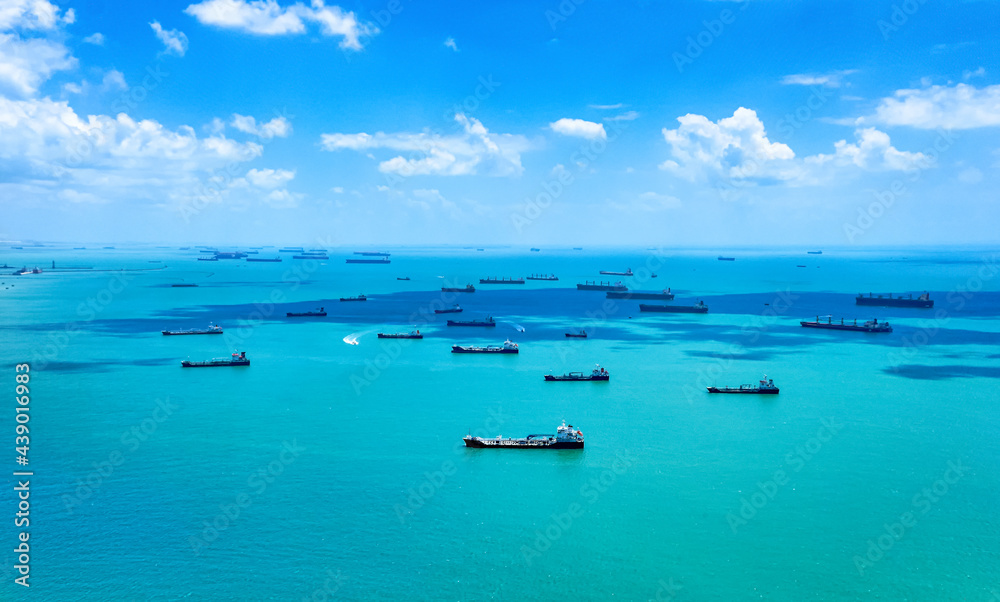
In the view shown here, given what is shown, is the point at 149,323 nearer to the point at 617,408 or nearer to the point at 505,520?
the point at 617,408

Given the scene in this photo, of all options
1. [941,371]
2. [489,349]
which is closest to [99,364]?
[489,349]

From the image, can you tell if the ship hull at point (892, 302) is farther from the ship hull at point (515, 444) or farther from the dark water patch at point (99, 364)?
the dark water patch at point (99, 364)

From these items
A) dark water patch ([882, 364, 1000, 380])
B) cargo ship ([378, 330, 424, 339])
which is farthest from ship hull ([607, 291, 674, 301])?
dark water patch ([882, 364, 1000, 380])

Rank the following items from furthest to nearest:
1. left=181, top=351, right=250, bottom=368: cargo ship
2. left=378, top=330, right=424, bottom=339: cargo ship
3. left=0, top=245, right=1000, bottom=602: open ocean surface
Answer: left=378, top=330, right=424, bottom=339: cargo ship
left=181, top=351, right=250, bottom=368: cargo ship
left=0, top=245, right=1000, bottom=602: open ocean surface

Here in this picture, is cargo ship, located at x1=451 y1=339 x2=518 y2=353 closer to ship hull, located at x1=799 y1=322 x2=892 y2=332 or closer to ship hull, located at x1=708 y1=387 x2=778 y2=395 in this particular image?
ship hull, located at x1=708 y1=387 x2=778 y2=395

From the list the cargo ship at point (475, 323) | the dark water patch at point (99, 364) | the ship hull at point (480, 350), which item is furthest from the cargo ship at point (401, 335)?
the dark water patch at point (99, 364)
